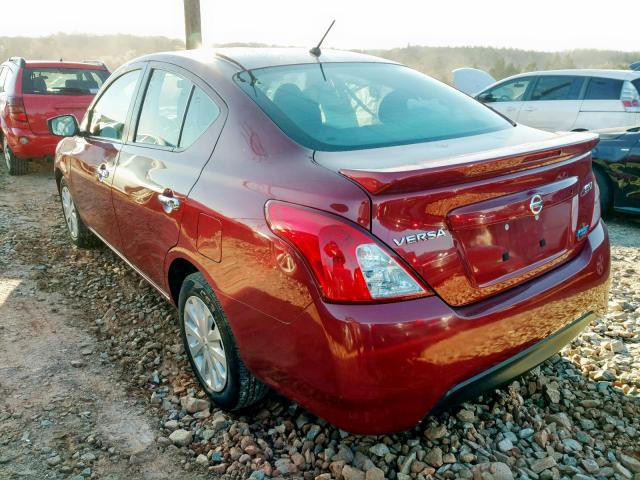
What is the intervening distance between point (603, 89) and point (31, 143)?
8599 mm

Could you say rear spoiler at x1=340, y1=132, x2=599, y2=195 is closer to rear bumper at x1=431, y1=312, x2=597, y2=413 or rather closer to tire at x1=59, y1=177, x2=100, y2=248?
rear bumper at x1=431, y1=312, x2=597, y2=413

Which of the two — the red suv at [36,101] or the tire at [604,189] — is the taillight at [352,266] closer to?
the tire at [604,189]

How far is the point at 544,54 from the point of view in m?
65.7

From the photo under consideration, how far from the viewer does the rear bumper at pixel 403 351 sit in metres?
1.73

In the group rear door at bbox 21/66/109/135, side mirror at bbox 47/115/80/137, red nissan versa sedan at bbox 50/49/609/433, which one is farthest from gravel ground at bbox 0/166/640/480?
rear door at bbox 21/66/109/135

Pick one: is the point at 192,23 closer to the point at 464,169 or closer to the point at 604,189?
the point at 604,189

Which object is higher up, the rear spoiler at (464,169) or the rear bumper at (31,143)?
the rear spoiler at (464,169)

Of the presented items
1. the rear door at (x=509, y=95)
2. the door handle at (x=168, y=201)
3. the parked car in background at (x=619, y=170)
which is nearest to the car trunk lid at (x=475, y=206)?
the door handle at (x=168, y=201)

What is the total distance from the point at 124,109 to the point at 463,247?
96.3 inches

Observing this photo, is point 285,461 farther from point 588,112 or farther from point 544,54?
point 544,54

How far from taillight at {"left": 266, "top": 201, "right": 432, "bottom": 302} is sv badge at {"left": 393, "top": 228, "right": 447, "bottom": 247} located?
0.05 metres

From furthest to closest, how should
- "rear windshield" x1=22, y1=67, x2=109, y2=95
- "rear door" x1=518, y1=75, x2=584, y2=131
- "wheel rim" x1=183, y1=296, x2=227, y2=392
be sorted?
"rear door" x1=518, y1=75, x2=584, y2=131 < "rear windshield" x1=22, y1=67, x2=109, y2=95 < "wheel rim" x1=183, y1=296, x2=227, y2=392

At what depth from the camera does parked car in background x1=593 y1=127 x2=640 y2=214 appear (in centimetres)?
529

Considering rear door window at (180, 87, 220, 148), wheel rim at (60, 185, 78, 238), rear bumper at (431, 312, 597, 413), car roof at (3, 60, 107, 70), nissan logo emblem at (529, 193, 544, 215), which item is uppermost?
car roof at (3, 60, 107, 70)
